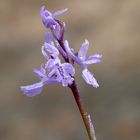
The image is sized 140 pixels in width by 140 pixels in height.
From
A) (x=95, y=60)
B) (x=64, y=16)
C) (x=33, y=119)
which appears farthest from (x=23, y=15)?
Answer: (x=95, y=60)

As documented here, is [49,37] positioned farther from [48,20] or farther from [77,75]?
[77,75]

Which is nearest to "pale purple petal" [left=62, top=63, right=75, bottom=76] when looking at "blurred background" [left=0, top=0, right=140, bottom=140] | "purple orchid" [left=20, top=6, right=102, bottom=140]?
"purple orchid" [left=20, top=6, right=102, bottom=140]

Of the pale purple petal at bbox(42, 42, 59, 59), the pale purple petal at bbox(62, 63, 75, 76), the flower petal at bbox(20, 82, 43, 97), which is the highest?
the pale purple petal at bbox(42, 42, 59, 59)

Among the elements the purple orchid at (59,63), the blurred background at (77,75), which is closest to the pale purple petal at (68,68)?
the purple orchid at (59,63)

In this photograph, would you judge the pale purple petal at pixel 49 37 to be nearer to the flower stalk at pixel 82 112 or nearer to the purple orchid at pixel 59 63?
the purple orchid at pixel 59 63

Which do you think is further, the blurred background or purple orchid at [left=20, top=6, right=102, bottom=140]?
the blurred background

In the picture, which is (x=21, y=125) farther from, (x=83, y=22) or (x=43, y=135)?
(x=83, y=22)

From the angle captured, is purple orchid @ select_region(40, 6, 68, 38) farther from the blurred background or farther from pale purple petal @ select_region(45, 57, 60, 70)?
the blurred background

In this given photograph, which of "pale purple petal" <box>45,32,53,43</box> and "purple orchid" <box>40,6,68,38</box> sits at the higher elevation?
"purple orchid" <box>40,6,68,38</box>

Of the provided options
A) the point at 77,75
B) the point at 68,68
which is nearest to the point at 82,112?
the point at 68,68
